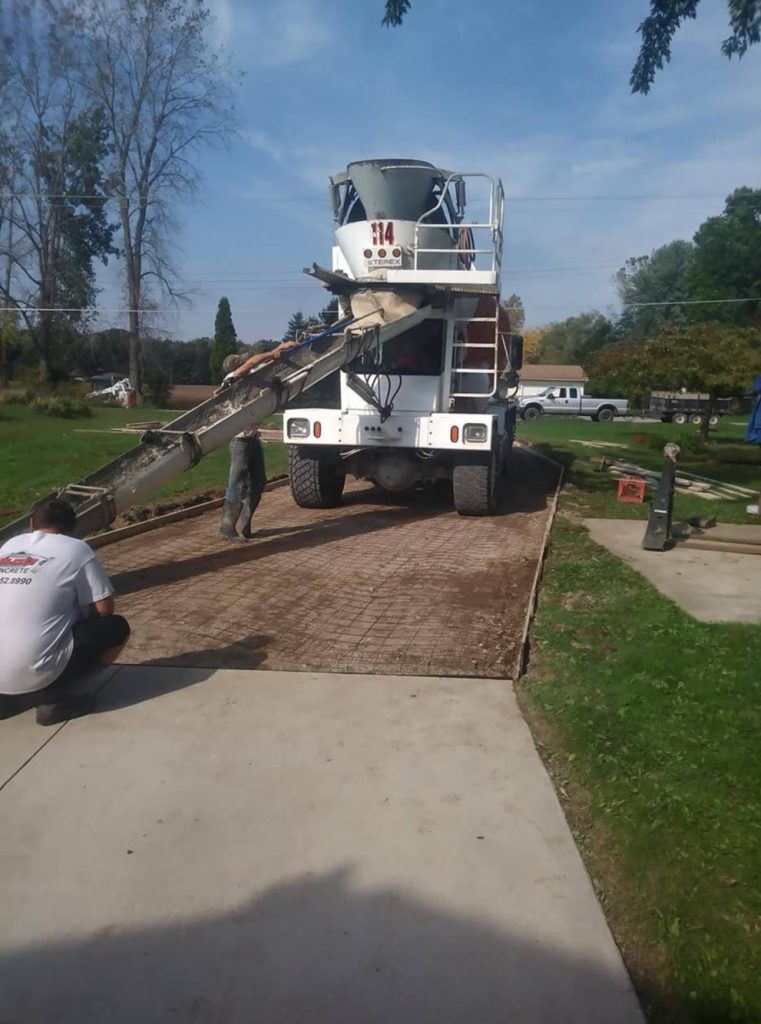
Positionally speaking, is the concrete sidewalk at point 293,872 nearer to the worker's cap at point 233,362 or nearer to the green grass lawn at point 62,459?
the worker's cap at point 233,362

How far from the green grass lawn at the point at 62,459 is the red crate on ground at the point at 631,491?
227 inches

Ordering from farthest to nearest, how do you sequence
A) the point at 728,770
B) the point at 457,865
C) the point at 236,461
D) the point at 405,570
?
the point at 236,461 → the point at 405,570 → the point at 728,770 → the point at 457,865

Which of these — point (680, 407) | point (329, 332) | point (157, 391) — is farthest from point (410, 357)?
point (680, 407)

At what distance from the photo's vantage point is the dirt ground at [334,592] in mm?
5434

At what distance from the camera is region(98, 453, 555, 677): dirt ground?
5434 mm

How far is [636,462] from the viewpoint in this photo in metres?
19.4

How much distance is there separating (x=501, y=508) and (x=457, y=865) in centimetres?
859

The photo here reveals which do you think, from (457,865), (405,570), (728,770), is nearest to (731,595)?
(405,570)

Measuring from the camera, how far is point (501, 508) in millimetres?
11617

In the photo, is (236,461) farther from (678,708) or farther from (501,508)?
(678,708)

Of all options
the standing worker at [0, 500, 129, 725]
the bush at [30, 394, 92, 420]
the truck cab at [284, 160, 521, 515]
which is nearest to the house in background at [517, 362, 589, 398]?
the bush at [30, 394, 92, 420]

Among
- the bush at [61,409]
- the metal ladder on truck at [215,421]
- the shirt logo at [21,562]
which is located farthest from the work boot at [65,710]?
the bush at [61,409]

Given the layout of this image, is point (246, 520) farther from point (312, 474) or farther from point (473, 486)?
point (473, 486)

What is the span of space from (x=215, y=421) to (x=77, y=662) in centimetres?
384
